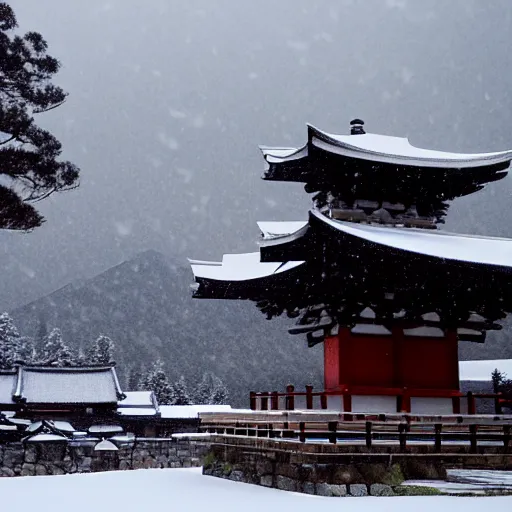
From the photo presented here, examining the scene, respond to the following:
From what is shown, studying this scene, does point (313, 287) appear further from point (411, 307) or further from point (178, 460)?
point (178, 460)

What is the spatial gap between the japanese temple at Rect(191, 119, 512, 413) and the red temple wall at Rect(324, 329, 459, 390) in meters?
0.02

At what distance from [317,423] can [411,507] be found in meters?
2.99

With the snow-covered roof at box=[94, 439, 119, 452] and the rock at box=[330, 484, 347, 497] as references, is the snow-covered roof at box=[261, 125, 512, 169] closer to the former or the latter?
the rock at box=[330, 484, 347, 497]

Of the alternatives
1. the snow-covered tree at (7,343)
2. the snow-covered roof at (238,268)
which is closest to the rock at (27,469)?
the snow-covered roof at (238,268)

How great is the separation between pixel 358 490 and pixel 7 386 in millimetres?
35693

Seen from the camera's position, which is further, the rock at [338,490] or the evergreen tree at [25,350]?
the evergreen tree at [25,350]

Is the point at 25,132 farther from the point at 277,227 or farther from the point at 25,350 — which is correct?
the point at 25,350

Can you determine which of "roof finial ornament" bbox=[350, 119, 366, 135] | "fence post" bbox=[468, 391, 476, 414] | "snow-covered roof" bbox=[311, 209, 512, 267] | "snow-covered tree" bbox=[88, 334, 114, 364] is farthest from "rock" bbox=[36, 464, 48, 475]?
"snow-covered tree" bbox=[88, 334, 114, 364]

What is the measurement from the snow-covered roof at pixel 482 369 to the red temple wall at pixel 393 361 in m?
54.0

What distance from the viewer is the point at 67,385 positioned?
4484 cm

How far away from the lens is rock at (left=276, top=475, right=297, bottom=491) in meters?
13.6

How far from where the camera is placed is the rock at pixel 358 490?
41.3 ft

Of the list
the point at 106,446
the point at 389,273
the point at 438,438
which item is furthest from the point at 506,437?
the point at 106,446

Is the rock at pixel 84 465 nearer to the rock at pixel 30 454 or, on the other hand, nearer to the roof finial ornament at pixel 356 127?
the rock at pixel 30 454
